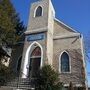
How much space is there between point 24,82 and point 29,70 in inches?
134

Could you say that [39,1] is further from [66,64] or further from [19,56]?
[66,64]

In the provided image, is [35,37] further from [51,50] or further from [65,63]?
[65,63]

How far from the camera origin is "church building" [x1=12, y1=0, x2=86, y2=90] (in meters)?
18.0

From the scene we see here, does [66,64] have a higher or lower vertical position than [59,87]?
higher

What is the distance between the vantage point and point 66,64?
18906 millimetres

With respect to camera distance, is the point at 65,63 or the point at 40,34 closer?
the point at 65,63

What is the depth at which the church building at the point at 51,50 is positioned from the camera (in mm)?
18000

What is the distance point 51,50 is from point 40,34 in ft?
7.99

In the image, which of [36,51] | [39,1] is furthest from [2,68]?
[39,1]

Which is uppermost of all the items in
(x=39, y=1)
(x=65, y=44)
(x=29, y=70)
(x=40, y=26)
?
(x=39, y=1)

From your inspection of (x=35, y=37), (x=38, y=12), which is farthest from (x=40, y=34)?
(x=38, y=12)

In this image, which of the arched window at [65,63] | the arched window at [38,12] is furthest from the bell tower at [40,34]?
the arched window at [65,63]

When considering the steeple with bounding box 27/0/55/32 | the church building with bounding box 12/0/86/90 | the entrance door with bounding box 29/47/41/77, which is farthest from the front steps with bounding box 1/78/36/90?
the steeple with bounding box 27/0/55/32

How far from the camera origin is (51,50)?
19.7m
